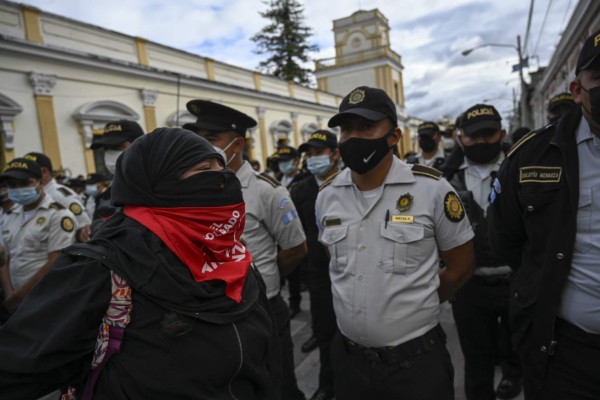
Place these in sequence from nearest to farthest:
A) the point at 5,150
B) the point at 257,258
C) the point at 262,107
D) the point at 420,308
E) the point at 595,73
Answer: the point at 595,73 < the point at 420,308 < the point at 257,258 < the point at 5,150 < the point at 262,107

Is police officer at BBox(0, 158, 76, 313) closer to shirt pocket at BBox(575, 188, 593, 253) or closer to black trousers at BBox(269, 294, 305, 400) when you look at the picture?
black trousers at BBox(269, 294, 305, 400)

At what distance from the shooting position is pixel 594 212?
1.61m

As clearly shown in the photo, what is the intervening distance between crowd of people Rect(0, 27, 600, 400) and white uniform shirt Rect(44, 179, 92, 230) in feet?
3.29

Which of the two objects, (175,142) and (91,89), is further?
(91,89)

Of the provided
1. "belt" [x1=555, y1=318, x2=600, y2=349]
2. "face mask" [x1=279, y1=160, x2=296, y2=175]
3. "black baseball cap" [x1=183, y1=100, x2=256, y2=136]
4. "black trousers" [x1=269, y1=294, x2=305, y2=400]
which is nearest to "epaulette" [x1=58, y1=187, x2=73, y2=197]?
"black baseball cap" [x1=183, y1=100, x2=256, y2=136]

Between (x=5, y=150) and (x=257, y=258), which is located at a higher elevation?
(x=5, y=150)

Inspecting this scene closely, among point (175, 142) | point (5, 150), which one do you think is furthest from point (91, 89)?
point (175, 142)

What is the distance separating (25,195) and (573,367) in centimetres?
407

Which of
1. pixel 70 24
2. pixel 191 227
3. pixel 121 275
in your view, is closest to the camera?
pixel 121 275

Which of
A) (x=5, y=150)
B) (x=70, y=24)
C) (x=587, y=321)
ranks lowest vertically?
(x=587, y=321)

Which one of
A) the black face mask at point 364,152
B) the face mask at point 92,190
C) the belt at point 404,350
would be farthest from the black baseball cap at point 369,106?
the face mask at point 92,190

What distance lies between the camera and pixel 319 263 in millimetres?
3695

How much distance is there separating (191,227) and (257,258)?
1366 mm

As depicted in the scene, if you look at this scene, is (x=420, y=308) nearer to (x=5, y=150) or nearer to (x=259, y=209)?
(x=259, y=209)
